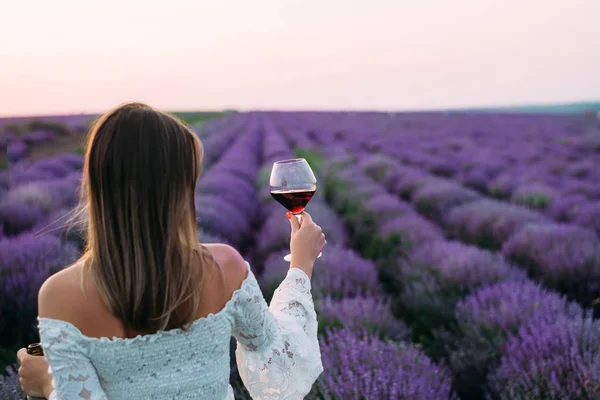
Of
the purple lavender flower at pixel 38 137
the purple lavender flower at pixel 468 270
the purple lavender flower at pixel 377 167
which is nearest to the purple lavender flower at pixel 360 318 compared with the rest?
the purple lavender flower at pixel 468 270

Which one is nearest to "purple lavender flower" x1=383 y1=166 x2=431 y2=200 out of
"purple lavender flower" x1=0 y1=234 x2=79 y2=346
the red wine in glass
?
"purple lavender flower" x1=0 y1=234 x2=79 y2=346

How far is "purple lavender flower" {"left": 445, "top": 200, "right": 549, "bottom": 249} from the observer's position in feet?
18.0

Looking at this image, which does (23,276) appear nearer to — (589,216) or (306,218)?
(306,218)

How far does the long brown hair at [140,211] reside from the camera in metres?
1.02

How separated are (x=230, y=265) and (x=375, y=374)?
3.99ft

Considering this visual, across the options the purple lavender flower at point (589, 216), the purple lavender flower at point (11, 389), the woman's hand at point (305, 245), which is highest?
the woman's hand at point (305, 245)

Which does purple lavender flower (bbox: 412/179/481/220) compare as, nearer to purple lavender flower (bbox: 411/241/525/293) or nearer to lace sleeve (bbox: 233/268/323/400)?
purple lavender flower (bbox: 411/241/525/293)

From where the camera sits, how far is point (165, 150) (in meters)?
1.03

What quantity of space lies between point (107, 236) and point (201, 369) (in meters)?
0.39

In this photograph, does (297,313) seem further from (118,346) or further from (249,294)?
(118,346)

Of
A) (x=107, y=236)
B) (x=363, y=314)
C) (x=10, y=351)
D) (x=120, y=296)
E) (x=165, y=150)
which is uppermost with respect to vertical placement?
(x=165, y=150)

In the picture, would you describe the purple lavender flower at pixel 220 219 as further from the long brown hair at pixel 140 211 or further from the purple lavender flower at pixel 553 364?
the long brown hair at pixel 140 211

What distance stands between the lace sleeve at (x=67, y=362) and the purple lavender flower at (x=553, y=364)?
1839 millimetres

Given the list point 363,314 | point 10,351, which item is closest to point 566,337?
point 363,314
